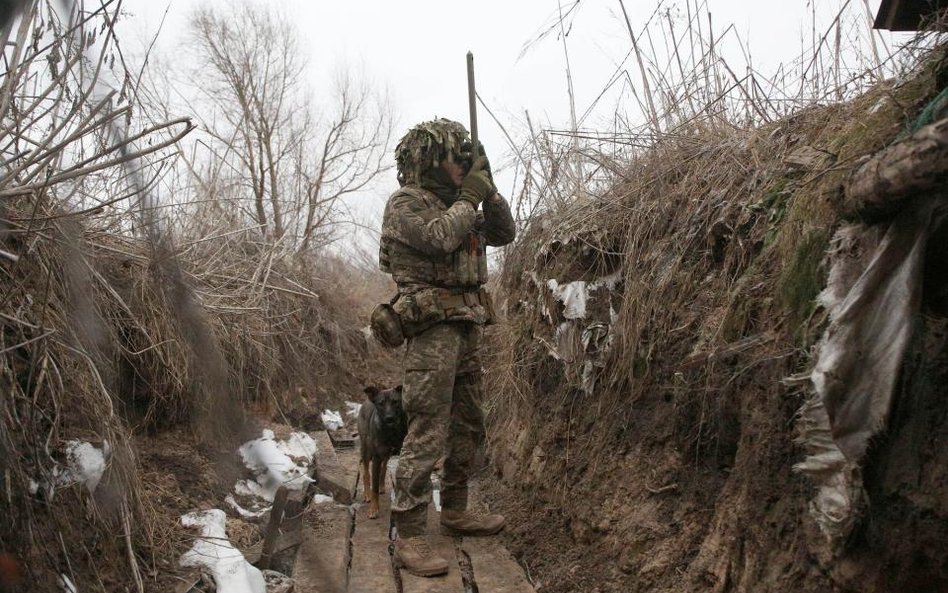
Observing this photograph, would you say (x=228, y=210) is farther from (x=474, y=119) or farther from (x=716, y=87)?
(x=716, y=87)

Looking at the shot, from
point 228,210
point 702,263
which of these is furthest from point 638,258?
point 228,210

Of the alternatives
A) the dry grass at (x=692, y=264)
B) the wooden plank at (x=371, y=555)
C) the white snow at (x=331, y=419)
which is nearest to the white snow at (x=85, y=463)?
the wooden plank at (x=371, y=555)

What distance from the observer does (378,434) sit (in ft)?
A: 14.4

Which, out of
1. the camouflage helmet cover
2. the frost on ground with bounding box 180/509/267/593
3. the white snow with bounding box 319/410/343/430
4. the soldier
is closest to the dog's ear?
the soldier

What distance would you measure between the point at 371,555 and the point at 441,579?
1.63 ft

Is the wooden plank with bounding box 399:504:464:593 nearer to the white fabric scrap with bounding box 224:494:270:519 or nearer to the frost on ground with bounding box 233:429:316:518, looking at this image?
the frost on ground with bounding box 233:429:316:518

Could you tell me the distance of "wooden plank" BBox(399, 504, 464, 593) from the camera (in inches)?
134

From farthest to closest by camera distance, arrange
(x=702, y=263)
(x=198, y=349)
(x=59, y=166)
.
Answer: (x=702, y=263) → (x=59, y=166) → (x=198, y=349)

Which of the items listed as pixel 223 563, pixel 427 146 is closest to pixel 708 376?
pixel 427 146

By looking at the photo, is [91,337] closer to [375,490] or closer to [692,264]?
[692,264]

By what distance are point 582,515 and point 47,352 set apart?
2552 mm

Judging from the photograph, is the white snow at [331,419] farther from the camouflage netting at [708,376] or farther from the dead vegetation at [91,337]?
the camouflage netting at [708,376]

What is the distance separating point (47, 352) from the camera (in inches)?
Result: 110

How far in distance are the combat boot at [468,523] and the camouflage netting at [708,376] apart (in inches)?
7.5
